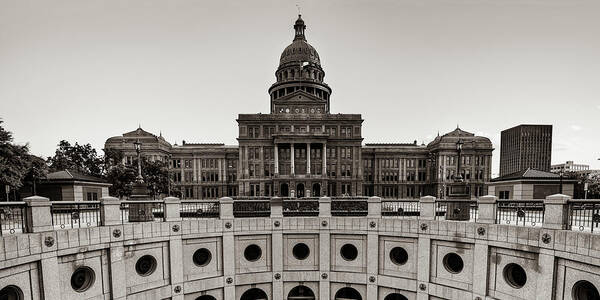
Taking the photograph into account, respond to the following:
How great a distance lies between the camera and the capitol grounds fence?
950 cm

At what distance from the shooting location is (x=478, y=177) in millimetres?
62000

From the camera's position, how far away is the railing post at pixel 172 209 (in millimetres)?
12711

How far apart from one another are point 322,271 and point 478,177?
215ft

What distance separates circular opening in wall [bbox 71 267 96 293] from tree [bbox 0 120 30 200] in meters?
13.9

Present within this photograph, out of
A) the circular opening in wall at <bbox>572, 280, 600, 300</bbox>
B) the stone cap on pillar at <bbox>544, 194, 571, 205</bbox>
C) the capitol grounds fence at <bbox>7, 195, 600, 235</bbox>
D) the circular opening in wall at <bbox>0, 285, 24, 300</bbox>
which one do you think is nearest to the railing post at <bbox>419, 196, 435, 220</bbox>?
the capitol grounds fence at <bbox>7, 195, 600, 235</bbox>

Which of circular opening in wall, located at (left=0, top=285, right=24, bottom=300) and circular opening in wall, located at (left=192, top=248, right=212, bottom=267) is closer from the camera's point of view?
circular opening in wall, located at (left=0, top=285, right=24, bottom=300)

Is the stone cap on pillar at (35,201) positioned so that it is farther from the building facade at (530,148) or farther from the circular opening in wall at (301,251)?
the building facade at (530,148)

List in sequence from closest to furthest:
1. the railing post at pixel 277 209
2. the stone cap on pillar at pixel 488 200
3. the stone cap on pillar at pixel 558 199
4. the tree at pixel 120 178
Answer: the stone cap on pillar at pixel 558 199 → the stone cap on pillar at pixel 488 200 → the railing post at pixel 277 209 → the tree at pixel 120 178

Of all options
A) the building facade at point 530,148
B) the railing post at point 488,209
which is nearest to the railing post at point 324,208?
the railing post at point 488,209

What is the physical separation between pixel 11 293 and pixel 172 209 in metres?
6.08

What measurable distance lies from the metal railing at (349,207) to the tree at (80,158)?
134 ft

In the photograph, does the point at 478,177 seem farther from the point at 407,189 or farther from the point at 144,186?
the point at 144,186

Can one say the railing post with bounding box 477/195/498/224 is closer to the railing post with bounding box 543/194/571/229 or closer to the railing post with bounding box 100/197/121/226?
the railing post with bounding box 543/194/571/229

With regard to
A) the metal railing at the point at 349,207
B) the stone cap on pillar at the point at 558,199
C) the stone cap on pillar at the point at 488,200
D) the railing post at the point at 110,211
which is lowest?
the metal railing at the point at 349,207
